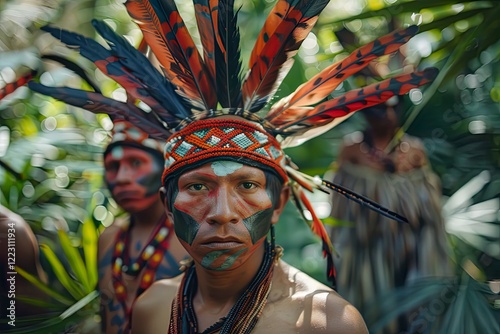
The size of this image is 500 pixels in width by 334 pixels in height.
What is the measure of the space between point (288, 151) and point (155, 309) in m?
1.43

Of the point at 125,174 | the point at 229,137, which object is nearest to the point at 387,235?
the point at 125,174

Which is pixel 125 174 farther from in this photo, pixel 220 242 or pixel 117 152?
pixel 220 242

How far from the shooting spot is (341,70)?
7.54 ft

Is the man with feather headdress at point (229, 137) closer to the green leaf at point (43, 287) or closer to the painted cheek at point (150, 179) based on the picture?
the painted cheek at point (150, 179)

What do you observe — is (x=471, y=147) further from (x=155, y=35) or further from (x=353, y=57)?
(x=155, y=35)

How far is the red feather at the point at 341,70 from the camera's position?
2246mm

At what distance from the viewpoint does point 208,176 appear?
215 cm

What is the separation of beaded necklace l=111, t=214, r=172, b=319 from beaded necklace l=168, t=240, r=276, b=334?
0.65 m

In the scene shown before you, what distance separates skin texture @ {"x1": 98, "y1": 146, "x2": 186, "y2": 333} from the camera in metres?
3.10

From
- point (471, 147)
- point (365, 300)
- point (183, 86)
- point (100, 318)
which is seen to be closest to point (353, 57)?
point (183, 86)

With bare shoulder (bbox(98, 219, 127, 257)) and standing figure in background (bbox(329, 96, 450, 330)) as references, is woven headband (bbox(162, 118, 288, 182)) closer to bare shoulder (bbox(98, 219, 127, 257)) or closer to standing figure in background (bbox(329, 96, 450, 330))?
bare shoulder (bbox(98, 219, 127, 257))

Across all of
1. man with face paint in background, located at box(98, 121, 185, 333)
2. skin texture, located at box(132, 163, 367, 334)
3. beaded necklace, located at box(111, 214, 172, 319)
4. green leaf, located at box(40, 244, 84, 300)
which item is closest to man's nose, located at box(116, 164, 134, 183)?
man with face paint in background, located at box(98, 121, 185, 333)

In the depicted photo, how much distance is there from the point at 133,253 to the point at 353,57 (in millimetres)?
1461

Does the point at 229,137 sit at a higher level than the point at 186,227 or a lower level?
higher
